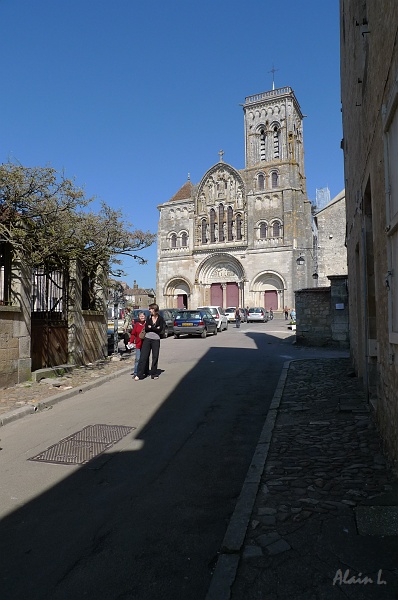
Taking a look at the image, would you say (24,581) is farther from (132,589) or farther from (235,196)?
(235,196)

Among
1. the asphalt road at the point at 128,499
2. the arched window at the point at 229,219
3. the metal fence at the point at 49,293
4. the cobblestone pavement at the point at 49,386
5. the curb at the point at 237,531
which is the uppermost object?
the arched window at the point at 229,219

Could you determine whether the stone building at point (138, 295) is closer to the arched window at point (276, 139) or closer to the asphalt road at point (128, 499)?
the arched window at point (276, 139)

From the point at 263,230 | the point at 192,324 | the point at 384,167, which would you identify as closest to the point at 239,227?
the point at 263,230

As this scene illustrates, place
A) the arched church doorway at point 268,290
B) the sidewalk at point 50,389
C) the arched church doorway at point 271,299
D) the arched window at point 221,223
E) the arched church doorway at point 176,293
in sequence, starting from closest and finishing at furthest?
the sidewalk at point 50,389 < the arched church doorway at point 268,290 < the arched church doorway at point 271,299 < the arched window at point 221,223 < the arched church doorway at point 176,293

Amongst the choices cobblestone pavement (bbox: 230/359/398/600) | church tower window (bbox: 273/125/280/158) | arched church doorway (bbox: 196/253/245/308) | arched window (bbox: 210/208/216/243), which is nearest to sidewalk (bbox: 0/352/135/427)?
cobblestone pavement (bbox: 230/359/398/600)

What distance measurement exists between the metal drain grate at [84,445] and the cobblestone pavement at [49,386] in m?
1.84

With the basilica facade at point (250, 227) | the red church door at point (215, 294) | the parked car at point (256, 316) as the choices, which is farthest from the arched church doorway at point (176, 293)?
the parked car at point (256, 316)

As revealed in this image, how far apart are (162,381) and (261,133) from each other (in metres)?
43.0

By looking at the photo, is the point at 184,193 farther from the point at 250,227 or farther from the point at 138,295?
the point at 138,295

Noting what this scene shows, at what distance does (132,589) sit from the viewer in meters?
2.53

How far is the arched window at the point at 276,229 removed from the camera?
43.6m

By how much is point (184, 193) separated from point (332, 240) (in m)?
19.6

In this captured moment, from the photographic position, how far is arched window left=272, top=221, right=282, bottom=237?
4364 centimetres

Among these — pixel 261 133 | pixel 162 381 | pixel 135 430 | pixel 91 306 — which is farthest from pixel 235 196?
pixel 135 430
